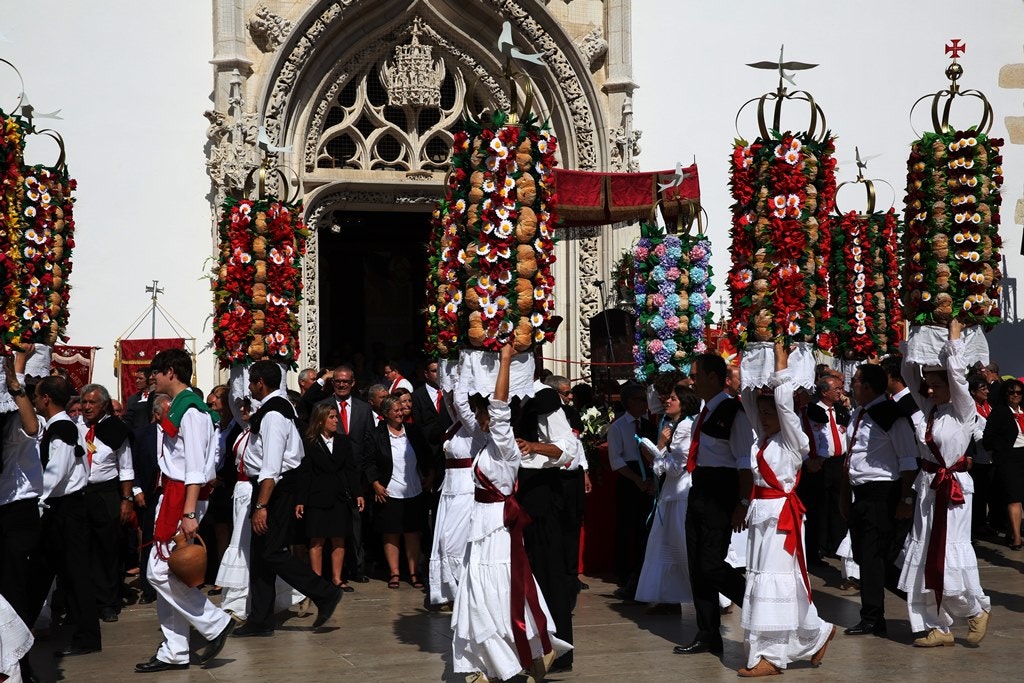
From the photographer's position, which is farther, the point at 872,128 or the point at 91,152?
the point at 872,128

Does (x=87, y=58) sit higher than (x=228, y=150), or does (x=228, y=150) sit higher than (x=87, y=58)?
(x=87, y=58)

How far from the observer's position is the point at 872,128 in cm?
1839

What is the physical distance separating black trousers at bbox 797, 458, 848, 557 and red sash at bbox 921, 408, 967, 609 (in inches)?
131

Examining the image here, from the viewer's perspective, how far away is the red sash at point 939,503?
8.58 m

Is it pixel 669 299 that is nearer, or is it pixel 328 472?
pixel 328 472

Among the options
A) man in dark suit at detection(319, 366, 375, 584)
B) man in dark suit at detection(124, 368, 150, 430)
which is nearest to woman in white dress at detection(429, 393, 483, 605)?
man in dark suit at detection(319, 366, 375, 584)

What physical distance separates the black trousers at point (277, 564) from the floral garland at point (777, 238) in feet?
10.8

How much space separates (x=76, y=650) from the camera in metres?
8.85

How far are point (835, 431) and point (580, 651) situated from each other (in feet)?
14.3

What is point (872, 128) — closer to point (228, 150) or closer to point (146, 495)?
point (228, 150)

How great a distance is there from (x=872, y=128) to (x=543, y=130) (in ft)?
35.7

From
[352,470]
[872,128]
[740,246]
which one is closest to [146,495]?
[352,470]

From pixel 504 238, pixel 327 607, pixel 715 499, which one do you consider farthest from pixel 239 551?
pixel 715 499

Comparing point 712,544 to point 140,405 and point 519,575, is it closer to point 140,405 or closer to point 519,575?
point 519,575
